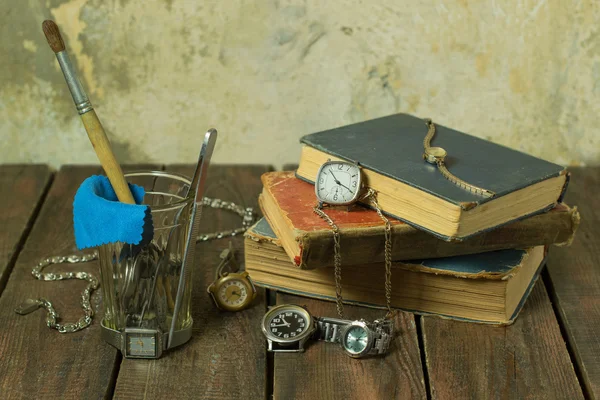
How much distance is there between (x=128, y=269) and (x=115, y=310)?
3.4 inches

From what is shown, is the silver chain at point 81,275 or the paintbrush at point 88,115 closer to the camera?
the paintbrush at point 88,115

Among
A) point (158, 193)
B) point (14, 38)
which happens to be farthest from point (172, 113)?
point (158, 193)

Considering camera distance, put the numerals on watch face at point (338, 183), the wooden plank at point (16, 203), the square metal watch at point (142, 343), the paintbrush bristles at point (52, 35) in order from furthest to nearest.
A: 1. the wooden plank at point (16, 203)
2. the numerals on watch face at point (338, 183)
3. the square metal watch at point (142, 343)
4. the paintbrush bristles at point (52, 35)

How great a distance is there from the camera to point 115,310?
1.31 metres

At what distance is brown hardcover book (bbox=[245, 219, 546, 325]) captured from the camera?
1.38 metres

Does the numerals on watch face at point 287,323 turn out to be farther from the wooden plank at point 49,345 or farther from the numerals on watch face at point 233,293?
the wooden plank at point 49,345

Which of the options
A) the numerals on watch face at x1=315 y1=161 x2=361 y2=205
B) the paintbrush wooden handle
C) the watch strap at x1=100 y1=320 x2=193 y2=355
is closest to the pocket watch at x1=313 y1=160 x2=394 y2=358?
the numerals on watch face at x1=315 y1=161 x2=361 y2=205

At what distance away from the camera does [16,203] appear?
1895 millimetres

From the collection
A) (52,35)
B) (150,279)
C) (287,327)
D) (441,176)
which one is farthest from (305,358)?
(52,35)

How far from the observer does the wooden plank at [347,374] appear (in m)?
1.23

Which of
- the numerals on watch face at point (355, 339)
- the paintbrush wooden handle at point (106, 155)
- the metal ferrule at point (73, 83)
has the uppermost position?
the metal ferrule at point (73, 83)

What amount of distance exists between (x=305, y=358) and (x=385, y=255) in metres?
0.22

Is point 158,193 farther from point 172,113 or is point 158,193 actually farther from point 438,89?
point 438,89

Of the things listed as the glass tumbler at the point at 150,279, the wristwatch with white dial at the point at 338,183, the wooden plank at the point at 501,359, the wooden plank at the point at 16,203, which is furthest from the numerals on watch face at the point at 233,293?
the wooden plank at the point at 16,203
